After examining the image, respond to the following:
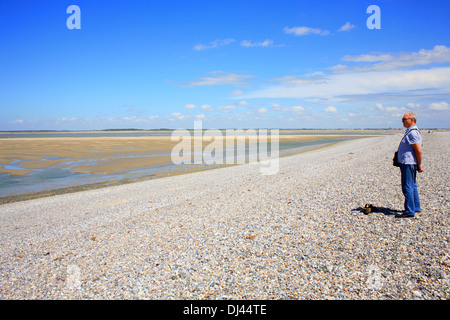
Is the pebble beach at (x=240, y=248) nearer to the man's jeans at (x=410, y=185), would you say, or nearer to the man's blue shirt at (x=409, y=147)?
the man's jeans at (x=410, y=185)

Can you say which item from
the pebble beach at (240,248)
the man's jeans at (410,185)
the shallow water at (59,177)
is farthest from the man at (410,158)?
the shallow water at (59,177)

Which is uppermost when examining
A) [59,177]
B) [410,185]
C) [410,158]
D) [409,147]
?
[409,147]

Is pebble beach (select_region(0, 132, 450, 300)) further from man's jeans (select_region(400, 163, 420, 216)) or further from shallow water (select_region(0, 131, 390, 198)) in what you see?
shallow water (select_region(0, 131, 390, 198))

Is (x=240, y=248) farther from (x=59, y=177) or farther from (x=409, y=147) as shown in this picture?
(x=59, y=177)

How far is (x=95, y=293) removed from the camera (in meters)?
4.80

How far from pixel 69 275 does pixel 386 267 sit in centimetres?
577

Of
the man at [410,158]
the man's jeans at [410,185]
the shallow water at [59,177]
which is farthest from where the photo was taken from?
the shallow water at [59,177]

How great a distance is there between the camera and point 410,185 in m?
6.68

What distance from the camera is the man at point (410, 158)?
Answer: 6438mm

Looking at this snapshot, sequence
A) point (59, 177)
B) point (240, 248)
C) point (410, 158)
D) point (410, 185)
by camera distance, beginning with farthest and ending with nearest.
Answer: point (59, 177), point (410, 185), point (410, 158), point (240, 248)

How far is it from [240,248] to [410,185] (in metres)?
4.25

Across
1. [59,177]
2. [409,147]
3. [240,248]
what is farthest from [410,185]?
[59,177]

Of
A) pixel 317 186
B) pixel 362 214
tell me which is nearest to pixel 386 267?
pixel 362 214
